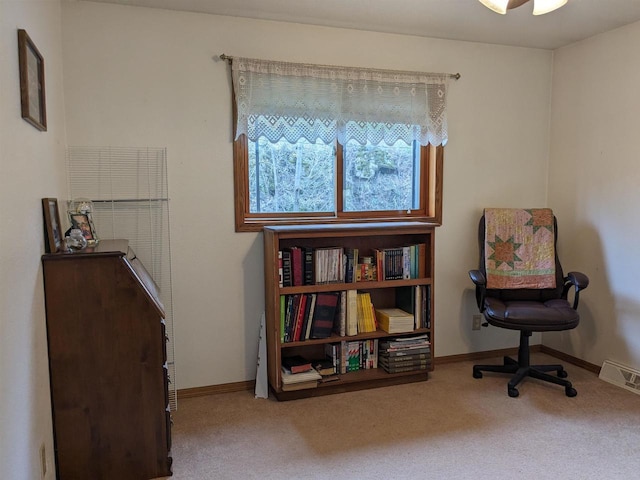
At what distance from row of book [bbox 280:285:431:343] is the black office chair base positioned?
54cm

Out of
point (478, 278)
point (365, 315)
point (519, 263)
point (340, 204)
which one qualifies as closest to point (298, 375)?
point (365, 315)

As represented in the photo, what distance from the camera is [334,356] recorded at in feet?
9.84

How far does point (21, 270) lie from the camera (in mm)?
1549

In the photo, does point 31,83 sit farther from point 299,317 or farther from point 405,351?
point 405,351

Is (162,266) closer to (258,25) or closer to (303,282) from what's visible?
(303,282)

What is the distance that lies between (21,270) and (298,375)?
168cm

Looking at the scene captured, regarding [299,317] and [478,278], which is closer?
[299,317]

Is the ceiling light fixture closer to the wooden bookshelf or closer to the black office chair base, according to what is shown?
the wooden bookshelf

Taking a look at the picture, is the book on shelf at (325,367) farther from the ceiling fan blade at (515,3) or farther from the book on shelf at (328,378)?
the ceiling fan blade at (515,3)

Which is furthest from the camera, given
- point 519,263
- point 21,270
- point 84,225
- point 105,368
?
point 519,263

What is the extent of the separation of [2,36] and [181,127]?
136 centimetres

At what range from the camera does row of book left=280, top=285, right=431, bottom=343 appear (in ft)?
9.38

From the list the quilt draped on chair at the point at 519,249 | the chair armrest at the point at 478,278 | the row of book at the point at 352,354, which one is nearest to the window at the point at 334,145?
the quilt draped on chair at the point at 519,249

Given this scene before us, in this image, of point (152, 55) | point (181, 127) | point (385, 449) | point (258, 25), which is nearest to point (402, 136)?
point (258, 25)
